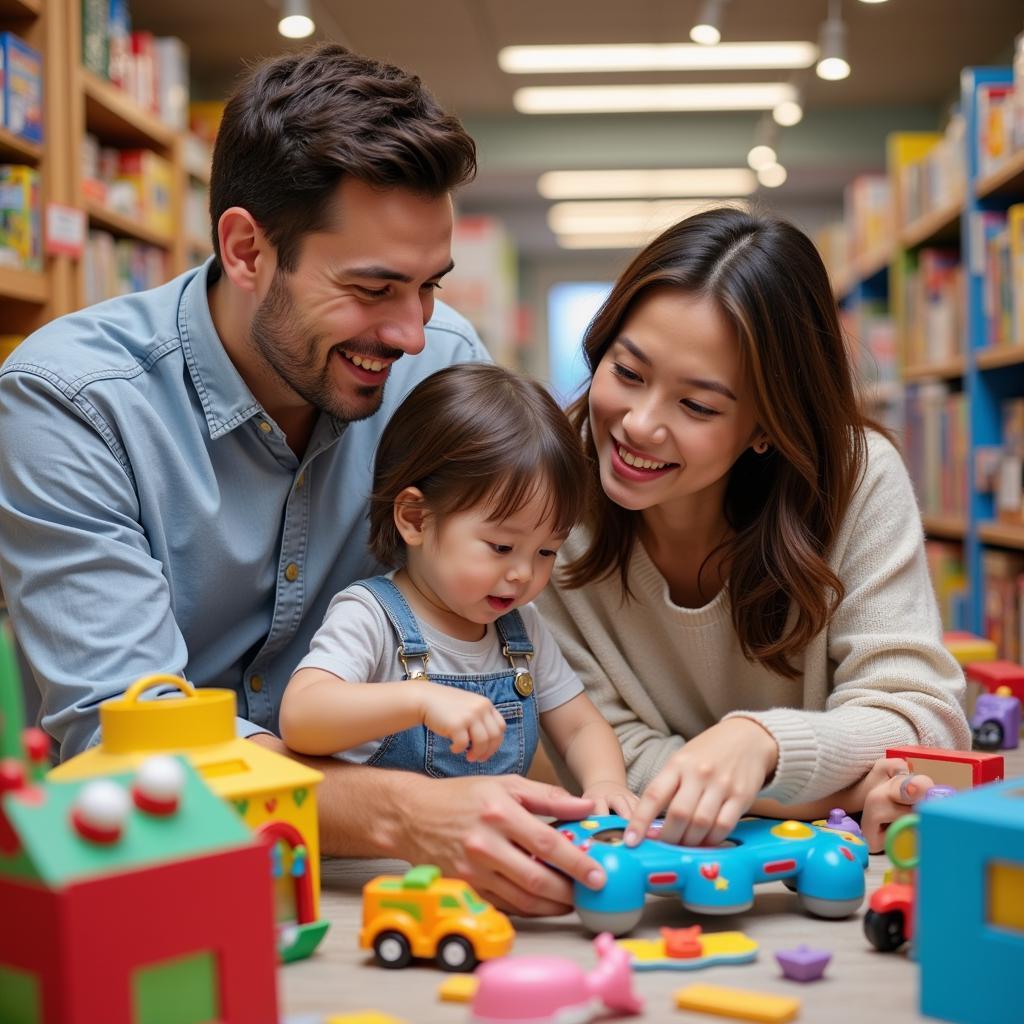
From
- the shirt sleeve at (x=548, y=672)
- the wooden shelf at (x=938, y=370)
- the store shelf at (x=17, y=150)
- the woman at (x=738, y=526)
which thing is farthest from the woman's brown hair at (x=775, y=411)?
the wooden shelf at (x=938, y=370)

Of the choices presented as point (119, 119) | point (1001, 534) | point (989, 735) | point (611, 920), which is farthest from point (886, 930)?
point (119, 119)

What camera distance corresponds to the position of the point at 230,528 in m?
1.50

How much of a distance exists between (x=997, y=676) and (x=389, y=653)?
3.13 ft

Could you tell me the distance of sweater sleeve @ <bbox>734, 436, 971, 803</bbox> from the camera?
47.7 inches

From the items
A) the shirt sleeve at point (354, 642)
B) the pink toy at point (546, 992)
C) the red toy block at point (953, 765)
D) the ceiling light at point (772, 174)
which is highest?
the ceiling light at point (772, 174)

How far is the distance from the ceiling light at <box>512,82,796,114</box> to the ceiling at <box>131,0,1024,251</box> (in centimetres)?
13

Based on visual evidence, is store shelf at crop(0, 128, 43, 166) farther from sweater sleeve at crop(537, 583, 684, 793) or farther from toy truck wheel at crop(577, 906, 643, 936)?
toy truck wheel at crop(577, 906, 643, 936)

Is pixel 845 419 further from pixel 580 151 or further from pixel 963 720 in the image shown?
pixel 580 151

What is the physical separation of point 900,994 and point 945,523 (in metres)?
3.38

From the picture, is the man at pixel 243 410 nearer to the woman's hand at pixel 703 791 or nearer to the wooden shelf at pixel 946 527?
the woman's hand at pixel 703 791

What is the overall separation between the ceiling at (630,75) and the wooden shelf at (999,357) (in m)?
2.50

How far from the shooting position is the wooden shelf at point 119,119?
381 cm

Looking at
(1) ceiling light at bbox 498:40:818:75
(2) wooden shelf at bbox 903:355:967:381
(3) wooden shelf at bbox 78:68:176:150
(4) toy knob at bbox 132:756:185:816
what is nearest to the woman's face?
(4) toy knob at bbox 132:756:185:816

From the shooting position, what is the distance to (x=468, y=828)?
102 centimetres
